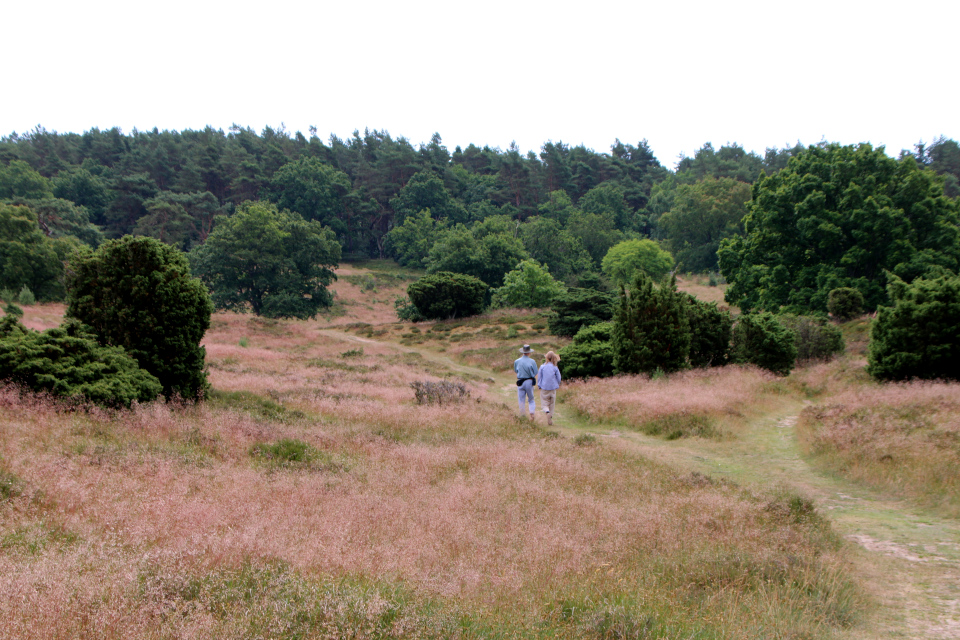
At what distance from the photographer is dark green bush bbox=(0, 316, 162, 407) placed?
10.1 meters

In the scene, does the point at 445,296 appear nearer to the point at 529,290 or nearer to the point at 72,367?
the point at 529,290

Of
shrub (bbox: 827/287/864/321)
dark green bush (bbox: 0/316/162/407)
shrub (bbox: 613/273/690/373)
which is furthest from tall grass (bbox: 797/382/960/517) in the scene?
shrub (bbox: 827/287/864/321)

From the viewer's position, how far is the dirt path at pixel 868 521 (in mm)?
4953

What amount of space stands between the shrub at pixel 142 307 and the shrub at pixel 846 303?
108ft

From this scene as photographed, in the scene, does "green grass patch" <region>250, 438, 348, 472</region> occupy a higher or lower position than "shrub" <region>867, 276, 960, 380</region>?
lower

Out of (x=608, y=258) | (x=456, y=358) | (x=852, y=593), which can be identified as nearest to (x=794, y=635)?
(x=852, y=593)

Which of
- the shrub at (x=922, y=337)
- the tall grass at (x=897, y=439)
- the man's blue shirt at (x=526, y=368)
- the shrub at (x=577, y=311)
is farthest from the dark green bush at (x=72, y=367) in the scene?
the shrub at (x=577, y=311)

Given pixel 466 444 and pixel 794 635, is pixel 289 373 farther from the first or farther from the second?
pixel 794 635

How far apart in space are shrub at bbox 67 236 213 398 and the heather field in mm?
1349

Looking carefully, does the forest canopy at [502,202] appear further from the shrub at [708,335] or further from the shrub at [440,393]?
the shrub at [440,393]

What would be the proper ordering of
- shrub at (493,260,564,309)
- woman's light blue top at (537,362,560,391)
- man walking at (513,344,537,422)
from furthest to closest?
1. shrub at (493,260,564,309)
2. man walking at (513,344,537,422)
3. woman's light blue top at (537,362,560,391)

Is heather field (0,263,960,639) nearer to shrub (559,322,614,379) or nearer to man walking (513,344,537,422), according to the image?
man walking (513,344,537,422)

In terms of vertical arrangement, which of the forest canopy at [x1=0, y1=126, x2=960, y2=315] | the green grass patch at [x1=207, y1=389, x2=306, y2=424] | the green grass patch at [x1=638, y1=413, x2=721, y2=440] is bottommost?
the green grass patch at [x1=638, y1=413, x2=721, y2=440]

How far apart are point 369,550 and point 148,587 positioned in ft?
5.71
